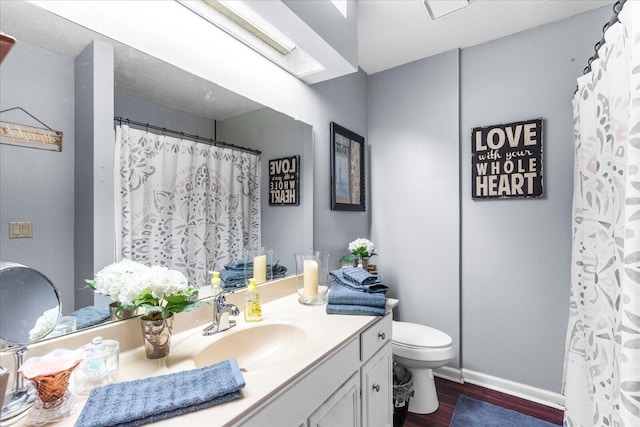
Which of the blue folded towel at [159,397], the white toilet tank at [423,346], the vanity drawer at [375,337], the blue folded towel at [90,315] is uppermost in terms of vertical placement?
the blue folded towel at [90,315]

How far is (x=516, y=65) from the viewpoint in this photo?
6.41 feet

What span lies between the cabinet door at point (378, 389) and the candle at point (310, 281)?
392 mm

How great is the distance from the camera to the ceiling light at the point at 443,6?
163 centimetres

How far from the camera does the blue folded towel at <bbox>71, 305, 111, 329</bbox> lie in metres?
0.86

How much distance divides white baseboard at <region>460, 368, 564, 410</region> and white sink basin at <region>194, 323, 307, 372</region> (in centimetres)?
163

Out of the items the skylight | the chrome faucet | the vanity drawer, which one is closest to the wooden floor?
the vanity drawer

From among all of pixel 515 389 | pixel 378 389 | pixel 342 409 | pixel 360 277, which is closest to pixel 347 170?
pixel 360 277

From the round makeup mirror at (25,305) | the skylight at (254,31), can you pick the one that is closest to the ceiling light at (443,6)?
the skylight at (254,31)

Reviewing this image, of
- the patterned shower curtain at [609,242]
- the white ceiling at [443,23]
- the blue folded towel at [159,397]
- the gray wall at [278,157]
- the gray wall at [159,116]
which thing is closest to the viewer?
the blue folded towel at [159,397]

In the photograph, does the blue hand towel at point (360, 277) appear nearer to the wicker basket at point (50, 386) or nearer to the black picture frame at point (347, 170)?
the black picture frame at point (347, 170)

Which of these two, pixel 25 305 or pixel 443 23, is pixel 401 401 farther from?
pixel 443 23

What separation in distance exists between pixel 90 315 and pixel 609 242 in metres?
1.67

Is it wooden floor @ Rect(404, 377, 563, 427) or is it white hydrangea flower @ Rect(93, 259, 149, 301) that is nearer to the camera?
white hydrangea flower @ Rect(93, 259, 149, 301)

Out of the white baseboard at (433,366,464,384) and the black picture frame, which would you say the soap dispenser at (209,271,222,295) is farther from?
the white baseboard at (433,366,464,384)
